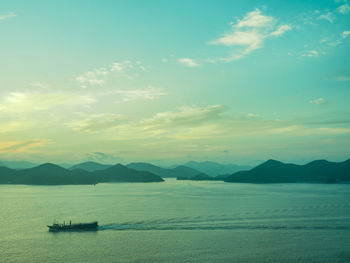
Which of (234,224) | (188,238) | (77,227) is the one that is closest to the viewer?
(188,238)

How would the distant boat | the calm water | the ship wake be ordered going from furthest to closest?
the distant boat → the ship wake → the calm water

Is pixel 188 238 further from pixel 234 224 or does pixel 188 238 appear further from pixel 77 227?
pixel 77 227

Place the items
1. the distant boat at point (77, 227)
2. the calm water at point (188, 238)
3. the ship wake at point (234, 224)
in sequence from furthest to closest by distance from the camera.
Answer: the distant boat at point (77, 227)
the ship wake at point (234, 224)
the calm water at point (188, 238)

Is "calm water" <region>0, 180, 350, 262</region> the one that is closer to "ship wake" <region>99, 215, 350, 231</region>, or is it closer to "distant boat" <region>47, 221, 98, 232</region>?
"ship wake" <region>99, 215, 350, 231</region>

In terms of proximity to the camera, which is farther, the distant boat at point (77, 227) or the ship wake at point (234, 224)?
the distant boat at point (77, 227)

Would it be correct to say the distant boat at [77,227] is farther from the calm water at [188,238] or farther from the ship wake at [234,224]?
the calm water at [188,238]

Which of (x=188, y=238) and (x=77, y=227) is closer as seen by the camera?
(x=188, y=238)

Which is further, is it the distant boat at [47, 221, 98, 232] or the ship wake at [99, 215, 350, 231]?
the distant boat at [47, 221, 98, 232]

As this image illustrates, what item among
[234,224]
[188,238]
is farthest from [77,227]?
[234,224]

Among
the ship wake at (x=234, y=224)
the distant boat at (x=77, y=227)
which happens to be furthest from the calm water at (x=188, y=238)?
the distant boat at (x=77, y=227)

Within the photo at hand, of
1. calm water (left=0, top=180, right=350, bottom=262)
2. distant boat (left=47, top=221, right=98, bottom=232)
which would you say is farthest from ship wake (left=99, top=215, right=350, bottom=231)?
distant boat (left=47, top=221, right=98, bottom=232)

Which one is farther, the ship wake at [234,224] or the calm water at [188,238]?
the ship wake at [234,224]

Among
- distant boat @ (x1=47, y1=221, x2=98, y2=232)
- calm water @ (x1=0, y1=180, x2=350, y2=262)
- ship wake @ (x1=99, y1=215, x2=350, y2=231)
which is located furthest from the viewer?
distant boat @ (x1=47, y1=221, x2=98, y2=232)

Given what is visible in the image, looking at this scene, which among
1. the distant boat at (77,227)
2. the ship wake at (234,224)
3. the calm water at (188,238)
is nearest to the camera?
the calm water at (188,238)
